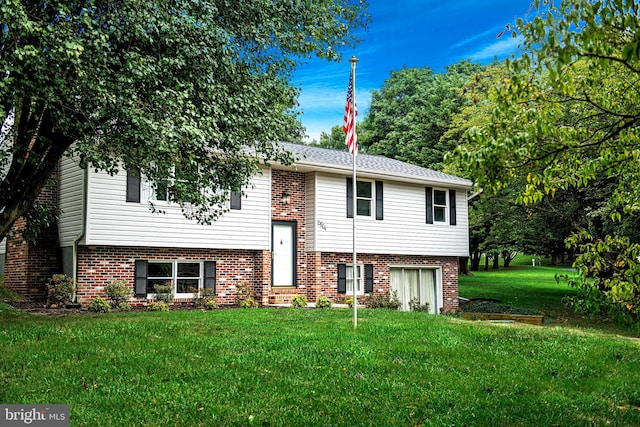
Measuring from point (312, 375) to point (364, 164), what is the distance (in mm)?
15037

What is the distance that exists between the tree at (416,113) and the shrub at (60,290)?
20.2 m

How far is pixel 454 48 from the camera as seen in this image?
140 ft

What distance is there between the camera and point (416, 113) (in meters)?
37.9

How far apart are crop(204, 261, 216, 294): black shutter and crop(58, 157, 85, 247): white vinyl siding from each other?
3.95m

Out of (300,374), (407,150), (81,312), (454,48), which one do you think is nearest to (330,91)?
(407,150)

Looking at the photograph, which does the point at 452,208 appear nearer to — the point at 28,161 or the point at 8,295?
the point at 8,295

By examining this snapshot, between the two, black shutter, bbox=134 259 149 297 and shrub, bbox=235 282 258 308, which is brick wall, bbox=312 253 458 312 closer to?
shrub, bbox=235 282 258 308

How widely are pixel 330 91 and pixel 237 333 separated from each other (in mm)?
21585

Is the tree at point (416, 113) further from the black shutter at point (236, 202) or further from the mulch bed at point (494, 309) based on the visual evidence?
the black shutter at point (236, 202)

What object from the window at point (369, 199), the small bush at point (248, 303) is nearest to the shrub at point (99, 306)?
the small bush at point (248, 303)

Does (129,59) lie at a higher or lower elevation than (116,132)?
higher

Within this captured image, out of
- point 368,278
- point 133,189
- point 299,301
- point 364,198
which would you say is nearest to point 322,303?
point 299,301

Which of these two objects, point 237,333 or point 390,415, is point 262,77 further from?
point 390,415

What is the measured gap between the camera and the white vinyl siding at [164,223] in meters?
16.8
